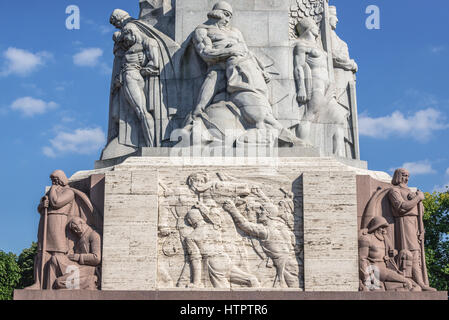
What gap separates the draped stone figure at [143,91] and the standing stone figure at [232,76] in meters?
0.96

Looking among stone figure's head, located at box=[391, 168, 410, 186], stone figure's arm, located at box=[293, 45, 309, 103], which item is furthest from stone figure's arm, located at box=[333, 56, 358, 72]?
stone figure's head, located at box=[391, 168, 410, 186]

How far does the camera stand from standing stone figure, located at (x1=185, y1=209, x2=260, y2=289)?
1666 centimetres

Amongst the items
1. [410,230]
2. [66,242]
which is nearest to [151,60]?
[66,242]

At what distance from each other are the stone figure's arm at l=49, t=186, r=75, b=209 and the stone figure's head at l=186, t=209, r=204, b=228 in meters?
2.63

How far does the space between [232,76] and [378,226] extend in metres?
4.73

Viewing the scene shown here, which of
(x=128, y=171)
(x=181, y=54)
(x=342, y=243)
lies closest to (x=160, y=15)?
(x=181, y=54)

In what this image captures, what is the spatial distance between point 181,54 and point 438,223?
875 inches

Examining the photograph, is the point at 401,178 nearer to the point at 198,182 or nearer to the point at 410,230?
the point at 410,230

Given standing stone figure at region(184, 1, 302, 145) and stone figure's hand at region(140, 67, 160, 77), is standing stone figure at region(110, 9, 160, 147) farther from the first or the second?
standing stone figure at region(184, 1, 302, 145)

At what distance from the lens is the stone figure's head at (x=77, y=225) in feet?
56.7

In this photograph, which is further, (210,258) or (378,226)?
(378,226)

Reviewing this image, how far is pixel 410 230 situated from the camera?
1758 cm

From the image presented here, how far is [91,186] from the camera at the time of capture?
17.8 meters
